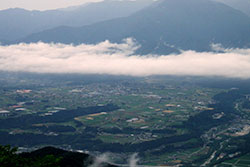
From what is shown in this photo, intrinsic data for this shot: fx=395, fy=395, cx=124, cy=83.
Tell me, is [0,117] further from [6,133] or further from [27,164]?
[27,164]

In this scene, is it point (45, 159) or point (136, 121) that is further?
point (136, 121)

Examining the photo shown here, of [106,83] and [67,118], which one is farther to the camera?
[106,83]

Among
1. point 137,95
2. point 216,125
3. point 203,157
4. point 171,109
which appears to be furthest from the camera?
point 137,95

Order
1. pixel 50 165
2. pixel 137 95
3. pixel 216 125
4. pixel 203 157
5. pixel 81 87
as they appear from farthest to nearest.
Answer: pixel 81 87 < pixel 137 95 < pixel 216 125 < pixel 203 157 < pixel 50 165

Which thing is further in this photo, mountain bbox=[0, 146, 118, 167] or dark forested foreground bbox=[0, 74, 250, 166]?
dark forested foreground bbox=[0, 74, 250, 166]

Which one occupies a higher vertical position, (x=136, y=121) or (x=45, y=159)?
(x=45, y=159)

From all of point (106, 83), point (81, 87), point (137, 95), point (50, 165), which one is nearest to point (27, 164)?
point (50, 165)

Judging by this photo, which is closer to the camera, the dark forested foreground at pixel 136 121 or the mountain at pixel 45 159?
the mountain at pixel 45 159

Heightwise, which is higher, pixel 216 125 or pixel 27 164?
pixel 27 164
